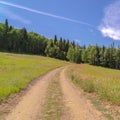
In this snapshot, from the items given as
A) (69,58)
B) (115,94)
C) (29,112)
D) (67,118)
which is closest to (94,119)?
(67,118)

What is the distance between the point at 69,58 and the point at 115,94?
443 ft

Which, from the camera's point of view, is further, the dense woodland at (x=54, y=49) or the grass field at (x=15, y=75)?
the dense woodland at (x=54, y=49)

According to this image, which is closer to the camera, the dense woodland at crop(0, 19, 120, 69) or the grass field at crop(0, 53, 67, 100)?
the grass field at crop(0, 53, 67, 100)

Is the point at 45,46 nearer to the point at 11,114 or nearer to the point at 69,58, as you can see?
the point at 69,58

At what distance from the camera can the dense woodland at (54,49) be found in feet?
445

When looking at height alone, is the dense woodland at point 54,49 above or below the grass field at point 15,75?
above

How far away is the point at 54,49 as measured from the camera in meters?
154

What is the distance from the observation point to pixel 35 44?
15850 centimetres

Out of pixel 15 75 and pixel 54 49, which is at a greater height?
pixel 54 49

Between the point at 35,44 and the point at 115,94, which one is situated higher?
the point at 35,44

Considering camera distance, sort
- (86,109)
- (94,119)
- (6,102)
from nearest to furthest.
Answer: (94,119), (86,109), (6,102)

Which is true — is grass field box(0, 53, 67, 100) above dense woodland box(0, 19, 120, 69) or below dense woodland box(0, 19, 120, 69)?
below

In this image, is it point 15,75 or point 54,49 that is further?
point 54,49

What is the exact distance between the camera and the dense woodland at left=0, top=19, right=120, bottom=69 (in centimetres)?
13550
